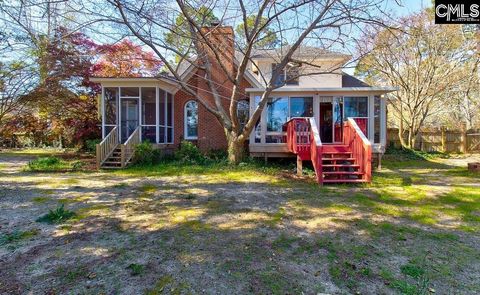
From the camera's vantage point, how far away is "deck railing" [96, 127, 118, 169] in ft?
33.4

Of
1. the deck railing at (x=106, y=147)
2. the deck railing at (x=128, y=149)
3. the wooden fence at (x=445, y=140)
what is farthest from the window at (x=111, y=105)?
the wooden fence at (x=445, y=140)

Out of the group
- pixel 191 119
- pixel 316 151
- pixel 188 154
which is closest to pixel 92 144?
pixel 191 119

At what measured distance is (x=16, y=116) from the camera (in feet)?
60.2

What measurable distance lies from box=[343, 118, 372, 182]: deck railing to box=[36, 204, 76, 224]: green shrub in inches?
263

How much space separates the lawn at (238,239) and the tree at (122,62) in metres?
9.72

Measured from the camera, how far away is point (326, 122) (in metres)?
12.6

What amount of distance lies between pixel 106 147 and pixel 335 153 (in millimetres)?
7977

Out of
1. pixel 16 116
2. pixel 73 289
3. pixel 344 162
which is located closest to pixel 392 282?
pixel 73 289

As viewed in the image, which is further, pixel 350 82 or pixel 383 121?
pixel 350 82

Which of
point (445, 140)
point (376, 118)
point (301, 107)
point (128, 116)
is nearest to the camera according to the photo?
point (376, 118)

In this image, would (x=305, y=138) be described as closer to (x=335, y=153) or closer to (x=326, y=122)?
(x=335, y=153)

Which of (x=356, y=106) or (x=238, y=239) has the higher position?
(x=356, y=106)

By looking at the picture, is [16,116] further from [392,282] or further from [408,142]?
[408,142]

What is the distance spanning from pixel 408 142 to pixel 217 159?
13271 millimetres
